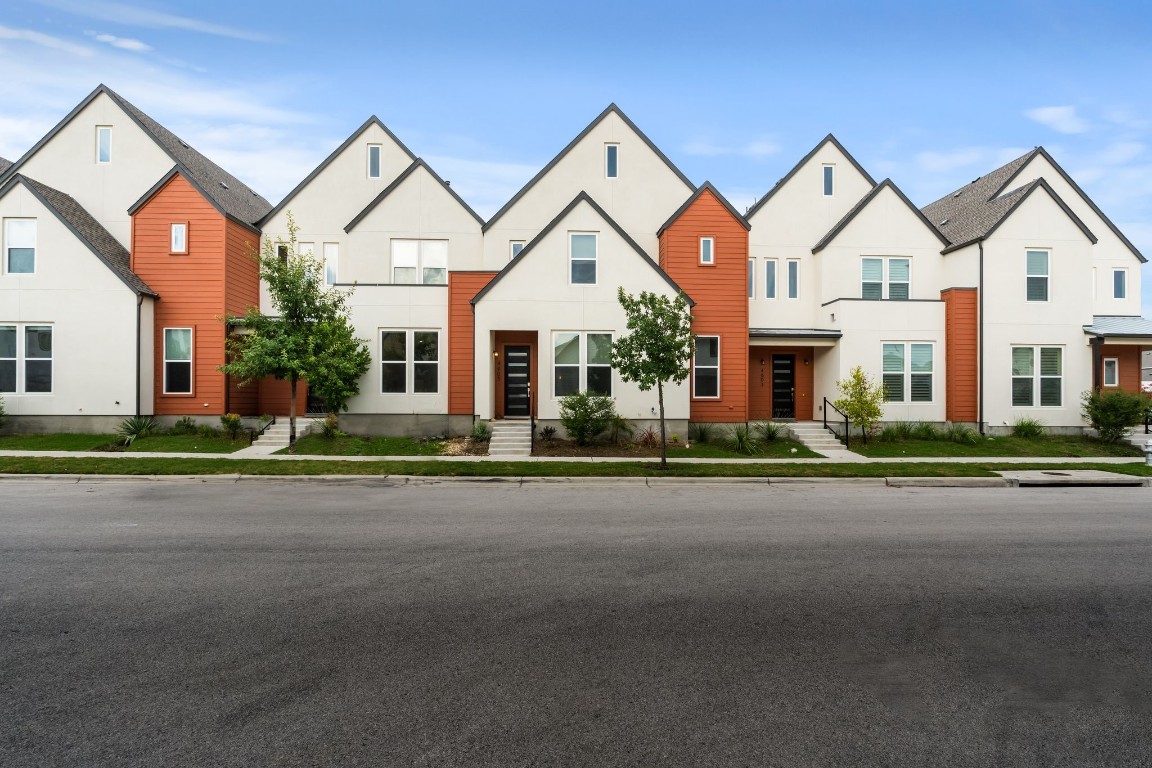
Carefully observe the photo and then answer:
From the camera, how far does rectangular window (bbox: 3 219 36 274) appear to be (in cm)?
2069

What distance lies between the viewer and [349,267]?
78.6ft

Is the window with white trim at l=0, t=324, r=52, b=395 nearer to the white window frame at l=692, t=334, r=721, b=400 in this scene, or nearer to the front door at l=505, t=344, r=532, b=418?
the front door at l=505, t=344, r=532, b=418

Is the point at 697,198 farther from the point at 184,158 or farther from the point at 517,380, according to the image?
the point at 184,158

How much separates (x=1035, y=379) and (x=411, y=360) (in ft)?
70.3

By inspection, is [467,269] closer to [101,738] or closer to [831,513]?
[831,513]

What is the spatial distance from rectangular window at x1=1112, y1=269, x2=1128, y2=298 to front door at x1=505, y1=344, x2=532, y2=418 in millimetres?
23379

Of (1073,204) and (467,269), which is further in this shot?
(1073,204)

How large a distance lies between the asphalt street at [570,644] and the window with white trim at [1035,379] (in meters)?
15.1

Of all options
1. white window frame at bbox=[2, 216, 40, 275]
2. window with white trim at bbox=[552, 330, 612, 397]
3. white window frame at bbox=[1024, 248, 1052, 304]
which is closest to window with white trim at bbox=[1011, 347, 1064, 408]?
white window frame at bbox=[1024, 248, 1052, 304]

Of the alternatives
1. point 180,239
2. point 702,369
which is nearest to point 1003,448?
point 702,369

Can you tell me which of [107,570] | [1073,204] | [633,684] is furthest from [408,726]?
[1073,204]

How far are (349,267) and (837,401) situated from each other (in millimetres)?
17719

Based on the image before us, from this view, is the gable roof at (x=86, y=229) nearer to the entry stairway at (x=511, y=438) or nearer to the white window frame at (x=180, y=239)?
the white window frame at (x=180, y=239)

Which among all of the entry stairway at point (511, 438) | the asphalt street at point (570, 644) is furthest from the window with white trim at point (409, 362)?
the asphalt street at point (570, 644)
